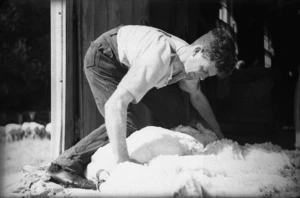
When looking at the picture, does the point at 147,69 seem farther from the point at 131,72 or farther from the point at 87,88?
the point at 87,88

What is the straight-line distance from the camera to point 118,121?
1.49m

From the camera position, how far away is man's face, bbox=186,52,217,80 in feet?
5.30

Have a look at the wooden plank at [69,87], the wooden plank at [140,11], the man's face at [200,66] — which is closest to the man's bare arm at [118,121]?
the man's face at [200,66]

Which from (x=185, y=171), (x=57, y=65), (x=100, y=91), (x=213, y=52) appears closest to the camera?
(x=185, y=171)

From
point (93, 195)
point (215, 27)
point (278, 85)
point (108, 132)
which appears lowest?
point (93, 195)

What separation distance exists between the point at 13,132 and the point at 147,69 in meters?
0.89

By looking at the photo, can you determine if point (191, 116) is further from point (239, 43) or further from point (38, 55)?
point (38, 55)

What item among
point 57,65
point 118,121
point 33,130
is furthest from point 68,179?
point 57,65

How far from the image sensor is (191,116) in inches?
75.7

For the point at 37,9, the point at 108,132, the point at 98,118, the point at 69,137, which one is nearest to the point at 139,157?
the point at 108,132

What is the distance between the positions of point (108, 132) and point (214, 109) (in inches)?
26.4

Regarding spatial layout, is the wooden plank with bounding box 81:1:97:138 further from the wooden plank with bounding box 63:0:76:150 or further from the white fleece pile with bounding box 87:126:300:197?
the white fleece pile with bounding box 87:126:300:197

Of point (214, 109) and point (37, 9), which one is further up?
point (37, 9)

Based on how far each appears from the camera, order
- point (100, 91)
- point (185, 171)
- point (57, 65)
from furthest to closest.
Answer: point (57, 65), point (100, 91), point (185, 171)
